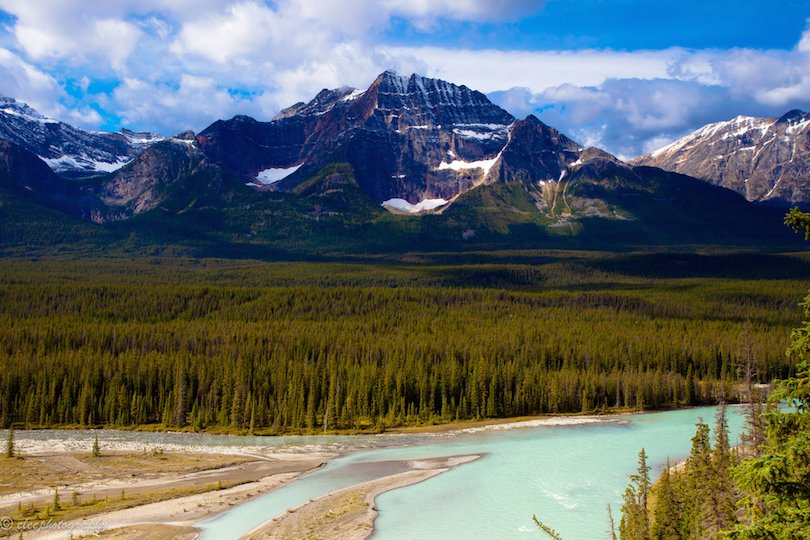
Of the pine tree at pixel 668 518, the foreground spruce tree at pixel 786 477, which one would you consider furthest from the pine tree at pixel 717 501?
the foreground spruce tree at pixel 786 477

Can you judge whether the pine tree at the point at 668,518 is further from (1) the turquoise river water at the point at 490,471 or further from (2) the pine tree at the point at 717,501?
(1) the turquoise river water at the point at 490,471

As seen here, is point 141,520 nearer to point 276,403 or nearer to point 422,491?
point 422,491

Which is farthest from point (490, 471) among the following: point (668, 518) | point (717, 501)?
point (717, 501)

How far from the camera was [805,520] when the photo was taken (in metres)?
16.9

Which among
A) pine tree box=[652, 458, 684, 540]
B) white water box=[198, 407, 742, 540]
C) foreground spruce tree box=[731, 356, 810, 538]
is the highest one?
foreground spruce tree box=[731, 356, 810, 538]

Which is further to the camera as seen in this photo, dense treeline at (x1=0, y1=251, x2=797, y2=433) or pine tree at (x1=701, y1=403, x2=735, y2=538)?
dense treeline at (x1=0, y1=251, x2=797, y2=433)

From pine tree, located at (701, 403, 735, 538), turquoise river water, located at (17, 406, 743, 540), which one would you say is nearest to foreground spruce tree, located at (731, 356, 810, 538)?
pine tree, located at (701, 403, 735, 538)

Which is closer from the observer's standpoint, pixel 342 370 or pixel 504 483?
pixel 504 483

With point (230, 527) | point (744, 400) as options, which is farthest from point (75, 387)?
point (744, 400)

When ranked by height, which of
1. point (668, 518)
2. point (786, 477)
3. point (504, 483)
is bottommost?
point (504, 483)

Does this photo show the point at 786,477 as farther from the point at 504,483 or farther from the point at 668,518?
the point at 504,483

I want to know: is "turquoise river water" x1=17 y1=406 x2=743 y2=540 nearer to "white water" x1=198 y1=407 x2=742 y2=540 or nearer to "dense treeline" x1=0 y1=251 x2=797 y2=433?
"white water" x1=198 y1=407 x2=742 y2=540

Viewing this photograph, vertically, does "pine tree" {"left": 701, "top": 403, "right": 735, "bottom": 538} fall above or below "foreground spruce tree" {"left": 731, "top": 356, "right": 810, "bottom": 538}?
below

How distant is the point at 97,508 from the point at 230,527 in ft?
45.3
